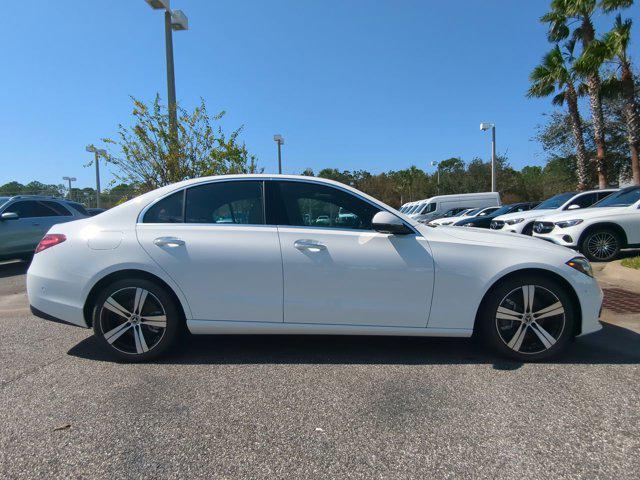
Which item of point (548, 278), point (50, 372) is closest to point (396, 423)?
point (548, 278)

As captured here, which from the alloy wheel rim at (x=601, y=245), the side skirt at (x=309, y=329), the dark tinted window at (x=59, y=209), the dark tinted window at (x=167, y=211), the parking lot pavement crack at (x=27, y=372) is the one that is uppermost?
the dark tinted window at (x=59, y=209)

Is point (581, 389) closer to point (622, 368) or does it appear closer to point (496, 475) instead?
point (622, 368)

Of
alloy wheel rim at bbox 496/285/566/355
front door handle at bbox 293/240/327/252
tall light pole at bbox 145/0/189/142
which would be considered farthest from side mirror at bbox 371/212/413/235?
tall light pole at bbox 145/0/189/142

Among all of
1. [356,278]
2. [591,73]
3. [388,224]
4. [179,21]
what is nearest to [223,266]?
[356,278]

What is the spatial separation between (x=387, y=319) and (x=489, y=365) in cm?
92

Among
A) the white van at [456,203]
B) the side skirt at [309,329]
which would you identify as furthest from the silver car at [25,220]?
the white van at [456,203]

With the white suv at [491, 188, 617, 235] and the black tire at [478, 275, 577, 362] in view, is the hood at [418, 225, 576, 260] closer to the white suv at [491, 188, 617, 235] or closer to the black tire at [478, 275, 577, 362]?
the black tire at [478, 275, 577, 362]

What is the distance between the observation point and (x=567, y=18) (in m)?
18.5

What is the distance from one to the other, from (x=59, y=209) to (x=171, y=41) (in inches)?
190

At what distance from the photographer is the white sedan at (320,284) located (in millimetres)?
3504

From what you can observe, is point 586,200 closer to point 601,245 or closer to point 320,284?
point 601,245

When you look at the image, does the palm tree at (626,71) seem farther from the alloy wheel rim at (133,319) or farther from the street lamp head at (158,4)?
the alloy wheel rim at (133,319)

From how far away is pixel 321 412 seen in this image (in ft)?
9.14

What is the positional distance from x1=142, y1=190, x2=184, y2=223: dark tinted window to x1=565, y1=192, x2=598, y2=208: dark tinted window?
435 inches
